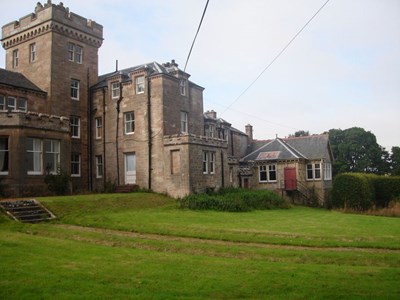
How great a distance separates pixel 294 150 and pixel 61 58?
25.8 meters

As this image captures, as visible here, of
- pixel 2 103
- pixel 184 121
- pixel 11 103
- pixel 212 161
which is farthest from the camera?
pixel 184 121

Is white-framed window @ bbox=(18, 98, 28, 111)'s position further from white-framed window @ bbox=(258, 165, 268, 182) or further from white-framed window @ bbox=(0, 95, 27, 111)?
white-framed window @ bbox=(258, 165, 268, 182)

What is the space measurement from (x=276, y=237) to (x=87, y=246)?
23.4 feet

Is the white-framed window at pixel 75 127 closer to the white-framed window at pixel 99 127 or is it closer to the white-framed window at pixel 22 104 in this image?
the white-framed window at pixel 99 127

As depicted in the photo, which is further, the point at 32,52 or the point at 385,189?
the point at 385,189

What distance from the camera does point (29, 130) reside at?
24.6m

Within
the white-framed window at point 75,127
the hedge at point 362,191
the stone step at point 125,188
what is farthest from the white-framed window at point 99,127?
the hedge at point 362,191

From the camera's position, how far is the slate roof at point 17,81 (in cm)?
2886

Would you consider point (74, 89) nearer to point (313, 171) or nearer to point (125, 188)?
point (125, 188)

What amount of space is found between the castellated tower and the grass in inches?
555

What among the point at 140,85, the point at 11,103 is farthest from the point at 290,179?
Answer: the point at 11,103

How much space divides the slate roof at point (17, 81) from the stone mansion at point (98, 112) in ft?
0.37

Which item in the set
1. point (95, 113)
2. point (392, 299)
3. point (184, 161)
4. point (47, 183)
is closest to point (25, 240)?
point (392, 299)

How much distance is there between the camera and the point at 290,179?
40469 mm
